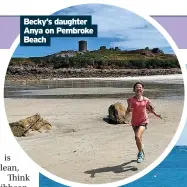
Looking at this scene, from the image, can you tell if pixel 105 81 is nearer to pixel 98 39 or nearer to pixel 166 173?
pixel 98 39

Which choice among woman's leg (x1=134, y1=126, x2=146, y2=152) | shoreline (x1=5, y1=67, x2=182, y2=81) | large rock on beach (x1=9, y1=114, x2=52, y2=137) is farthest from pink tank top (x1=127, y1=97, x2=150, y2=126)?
large rock on beach (x1=9, y1=114, x2=52, y2=137)

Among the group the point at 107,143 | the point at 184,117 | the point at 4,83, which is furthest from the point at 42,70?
the point at 184,117

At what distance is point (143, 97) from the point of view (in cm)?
342

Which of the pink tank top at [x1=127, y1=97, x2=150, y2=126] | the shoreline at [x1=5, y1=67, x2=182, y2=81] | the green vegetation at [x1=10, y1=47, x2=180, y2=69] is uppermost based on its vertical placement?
the green vegetation at [x1=10, y1=47, x2=180, y2=69]

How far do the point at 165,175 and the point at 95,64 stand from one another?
67 centimetres

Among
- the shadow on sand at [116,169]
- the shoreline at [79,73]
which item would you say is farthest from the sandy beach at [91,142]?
the shoreline at [79,73]

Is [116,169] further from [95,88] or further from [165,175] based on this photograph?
[95,88]

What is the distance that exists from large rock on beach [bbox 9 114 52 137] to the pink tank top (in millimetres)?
429

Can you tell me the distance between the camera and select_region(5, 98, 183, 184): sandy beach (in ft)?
11.2

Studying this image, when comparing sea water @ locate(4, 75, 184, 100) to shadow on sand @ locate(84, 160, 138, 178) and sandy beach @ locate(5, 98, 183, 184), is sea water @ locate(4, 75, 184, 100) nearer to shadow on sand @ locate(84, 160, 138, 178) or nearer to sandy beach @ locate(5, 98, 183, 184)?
sandy beach @ locate(5, 98, 183, 184)

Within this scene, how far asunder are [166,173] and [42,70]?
2.72ft

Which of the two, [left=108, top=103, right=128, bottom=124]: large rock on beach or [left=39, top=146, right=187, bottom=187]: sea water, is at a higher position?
[left=108, top=103, right=128, bottom=124]: large rock on beach

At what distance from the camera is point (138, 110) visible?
11.2ft

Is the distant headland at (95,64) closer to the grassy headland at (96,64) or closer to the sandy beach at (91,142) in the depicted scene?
the grassy headland at (96,64)
